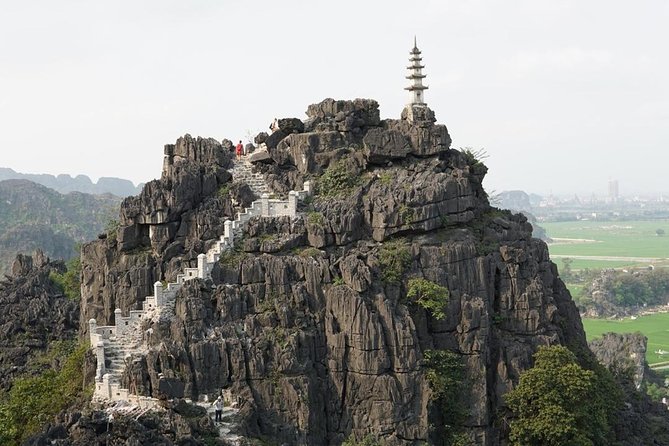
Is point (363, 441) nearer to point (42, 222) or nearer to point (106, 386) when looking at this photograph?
point (106, 386)

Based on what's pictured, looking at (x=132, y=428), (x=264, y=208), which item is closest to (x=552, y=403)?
(x=264, y=208)

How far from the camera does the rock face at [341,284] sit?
42562 mm

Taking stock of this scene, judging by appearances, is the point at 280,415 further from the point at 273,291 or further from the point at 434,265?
the point at 434,265

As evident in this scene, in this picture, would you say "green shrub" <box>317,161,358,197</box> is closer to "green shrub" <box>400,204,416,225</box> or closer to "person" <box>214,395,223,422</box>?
"green shrub" <box>400,204,416,225</box>

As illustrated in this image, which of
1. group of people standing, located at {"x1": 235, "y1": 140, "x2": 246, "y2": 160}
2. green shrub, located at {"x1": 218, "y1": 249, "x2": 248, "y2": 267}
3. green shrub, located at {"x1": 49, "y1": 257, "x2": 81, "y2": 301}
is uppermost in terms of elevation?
group of people standing, located at {"x1": 235, "y1": 140, "x2": 246, "y2": 160}

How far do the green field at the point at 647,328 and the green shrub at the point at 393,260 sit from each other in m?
73.1

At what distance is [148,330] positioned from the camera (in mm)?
42875

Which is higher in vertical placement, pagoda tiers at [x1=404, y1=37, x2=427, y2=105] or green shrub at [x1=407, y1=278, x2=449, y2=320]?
pagoda tiers at [x1=404, y1=37, x2=427, y2=105]

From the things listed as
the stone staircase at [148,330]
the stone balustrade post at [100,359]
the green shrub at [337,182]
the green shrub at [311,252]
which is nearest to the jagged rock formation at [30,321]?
the stone staircase at [148,330]

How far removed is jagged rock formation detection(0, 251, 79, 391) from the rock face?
1086 centimetres

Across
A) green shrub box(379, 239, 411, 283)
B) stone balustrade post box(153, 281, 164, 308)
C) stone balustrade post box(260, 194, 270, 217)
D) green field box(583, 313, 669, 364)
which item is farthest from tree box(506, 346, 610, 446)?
green field box(583, 313, 669, 364)

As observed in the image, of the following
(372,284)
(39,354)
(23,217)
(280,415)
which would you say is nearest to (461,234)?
(372,284)

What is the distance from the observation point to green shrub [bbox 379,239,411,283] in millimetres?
45500

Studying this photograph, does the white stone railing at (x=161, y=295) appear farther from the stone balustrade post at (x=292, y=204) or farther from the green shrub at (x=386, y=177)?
the green shrub at (x=386, y=177)
